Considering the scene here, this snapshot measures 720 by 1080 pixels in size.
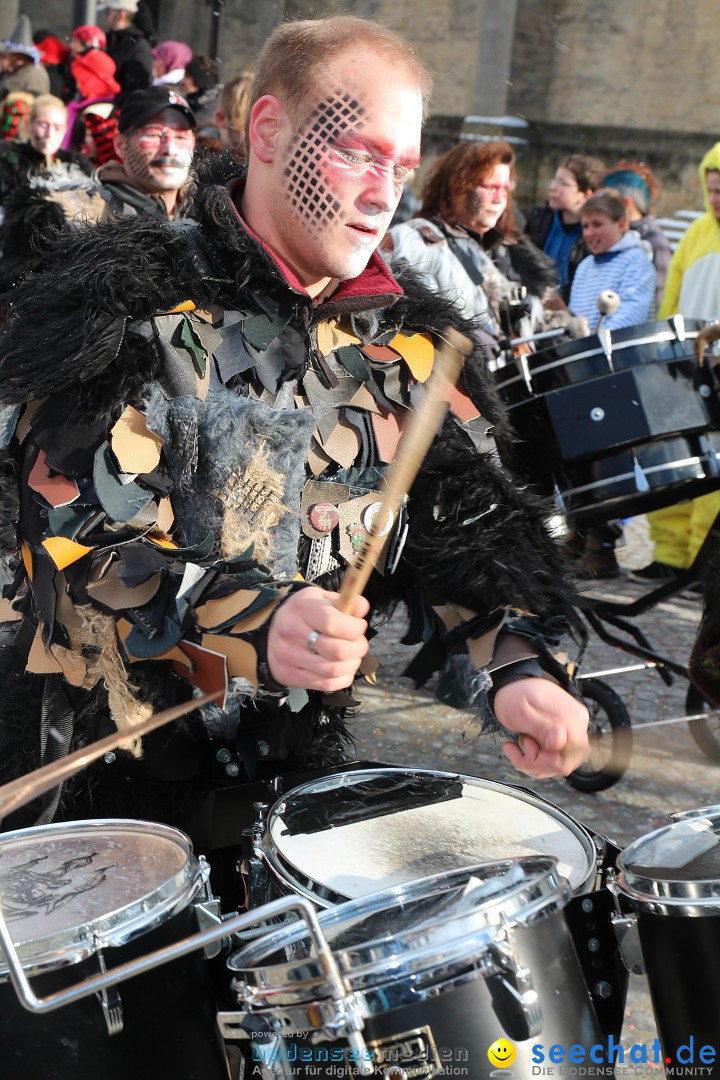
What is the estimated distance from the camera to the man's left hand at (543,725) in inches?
68.6

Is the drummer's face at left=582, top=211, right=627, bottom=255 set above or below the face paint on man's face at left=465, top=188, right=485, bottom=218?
below

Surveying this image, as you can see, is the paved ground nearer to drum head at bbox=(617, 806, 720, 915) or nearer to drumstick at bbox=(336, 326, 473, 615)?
drum head at bbox=(617, 806, 720, 915)

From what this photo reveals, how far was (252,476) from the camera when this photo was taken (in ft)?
5.94

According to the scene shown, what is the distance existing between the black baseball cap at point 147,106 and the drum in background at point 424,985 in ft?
13.7

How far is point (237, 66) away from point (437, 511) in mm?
17824

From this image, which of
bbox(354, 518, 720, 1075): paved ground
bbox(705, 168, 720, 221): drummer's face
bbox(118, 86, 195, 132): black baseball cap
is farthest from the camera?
bbox(705, 168, 720, 221): drummer's face

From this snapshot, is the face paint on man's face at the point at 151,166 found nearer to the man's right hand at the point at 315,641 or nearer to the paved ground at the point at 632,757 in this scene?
the paved ground at the point at 632,757

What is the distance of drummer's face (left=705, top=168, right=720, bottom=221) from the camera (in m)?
5.71

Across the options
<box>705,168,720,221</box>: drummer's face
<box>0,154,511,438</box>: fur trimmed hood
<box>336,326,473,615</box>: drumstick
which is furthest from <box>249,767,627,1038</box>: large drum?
<box>705,168,720,221</box>: drummer's face

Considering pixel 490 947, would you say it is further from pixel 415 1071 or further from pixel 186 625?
pixel 186 625

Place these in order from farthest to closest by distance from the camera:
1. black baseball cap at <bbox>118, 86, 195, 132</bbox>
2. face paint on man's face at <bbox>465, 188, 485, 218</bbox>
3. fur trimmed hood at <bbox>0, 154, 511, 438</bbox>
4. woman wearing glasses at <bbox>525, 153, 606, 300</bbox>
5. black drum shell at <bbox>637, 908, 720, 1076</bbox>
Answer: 1. woman wearing glasses at <bbox>525, 153, 606, 300</bbox>
2. face paint on man's face at <bbox>465, 188, 485, 218</bbox>
3. black baseball cap at <bbox>118, 86, 195, 132</bbox>
4. fur trimmed hood at <bbox>0, 154, 511, 438</bbox>
5. black drum shell at <bbox>637, 908, 720, 1076</bbox>

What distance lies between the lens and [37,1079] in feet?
4.61

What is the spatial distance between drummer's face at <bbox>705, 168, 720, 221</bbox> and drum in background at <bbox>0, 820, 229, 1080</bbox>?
5.01 meters

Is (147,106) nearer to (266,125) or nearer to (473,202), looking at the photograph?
(473,202)
